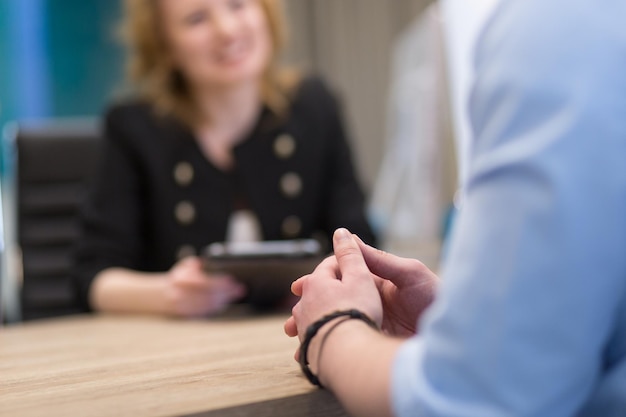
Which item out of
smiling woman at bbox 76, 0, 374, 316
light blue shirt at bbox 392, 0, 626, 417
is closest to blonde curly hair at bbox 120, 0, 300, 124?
smiling woman at bbox 76, 0, 374, 316

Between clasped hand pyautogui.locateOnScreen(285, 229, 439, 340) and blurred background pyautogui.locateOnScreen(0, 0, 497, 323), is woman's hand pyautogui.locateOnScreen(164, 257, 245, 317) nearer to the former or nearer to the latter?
clasped hand pyautogui.locateOnScreen(285, 229, 439, 340)

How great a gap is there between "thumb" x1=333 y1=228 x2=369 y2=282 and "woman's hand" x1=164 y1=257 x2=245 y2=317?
734 millimetres

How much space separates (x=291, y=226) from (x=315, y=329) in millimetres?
1252

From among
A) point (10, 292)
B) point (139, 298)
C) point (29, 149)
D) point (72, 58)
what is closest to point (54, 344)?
point (139, 298)

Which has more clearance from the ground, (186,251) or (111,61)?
(111,61)

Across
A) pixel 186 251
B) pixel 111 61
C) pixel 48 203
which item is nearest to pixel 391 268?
pixel 186 251

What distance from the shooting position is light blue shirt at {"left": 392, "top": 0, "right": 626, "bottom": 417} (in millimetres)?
483

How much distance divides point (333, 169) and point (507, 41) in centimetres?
148

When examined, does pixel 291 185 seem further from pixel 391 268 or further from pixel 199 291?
pixel 391 268

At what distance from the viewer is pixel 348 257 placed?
702 mm

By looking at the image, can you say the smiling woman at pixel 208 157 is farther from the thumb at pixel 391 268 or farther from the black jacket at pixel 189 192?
the thumb at pixel 391 268

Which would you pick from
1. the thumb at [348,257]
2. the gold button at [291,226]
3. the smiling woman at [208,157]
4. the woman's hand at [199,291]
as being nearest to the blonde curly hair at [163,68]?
the smiling woman at [208,157]

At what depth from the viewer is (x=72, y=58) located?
4.12 metres

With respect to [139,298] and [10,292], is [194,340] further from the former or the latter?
[10,292]
